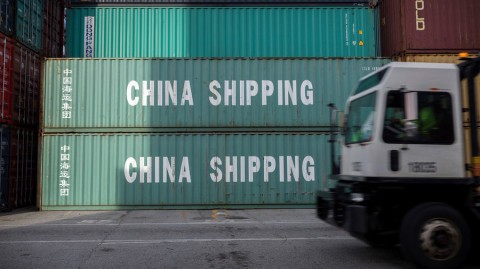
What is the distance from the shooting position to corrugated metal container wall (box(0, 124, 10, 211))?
12.2 metres

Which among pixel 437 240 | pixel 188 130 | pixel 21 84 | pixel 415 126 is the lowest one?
pixel 437 240

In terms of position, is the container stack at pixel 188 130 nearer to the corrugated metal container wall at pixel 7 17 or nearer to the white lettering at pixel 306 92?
the white lettering at pixel 306 92

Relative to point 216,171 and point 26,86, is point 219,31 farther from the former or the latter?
point 26,86

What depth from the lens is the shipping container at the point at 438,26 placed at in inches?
524

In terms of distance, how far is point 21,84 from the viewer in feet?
44.0

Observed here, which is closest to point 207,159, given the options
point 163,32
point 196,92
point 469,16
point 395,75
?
point 196,92

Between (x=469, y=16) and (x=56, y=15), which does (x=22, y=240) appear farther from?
(x=469, y=16)

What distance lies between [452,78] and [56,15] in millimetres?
14368

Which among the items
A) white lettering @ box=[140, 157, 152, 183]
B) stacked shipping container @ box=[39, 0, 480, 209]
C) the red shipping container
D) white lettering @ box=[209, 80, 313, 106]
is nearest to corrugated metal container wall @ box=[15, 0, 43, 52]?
the red shipping container

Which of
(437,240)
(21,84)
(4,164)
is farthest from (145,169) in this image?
(437,240)

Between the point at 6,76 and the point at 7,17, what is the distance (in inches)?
69.7

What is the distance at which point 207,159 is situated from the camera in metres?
13.0

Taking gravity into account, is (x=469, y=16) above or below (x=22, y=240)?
above

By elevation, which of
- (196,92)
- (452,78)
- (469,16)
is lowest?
(452,78)
